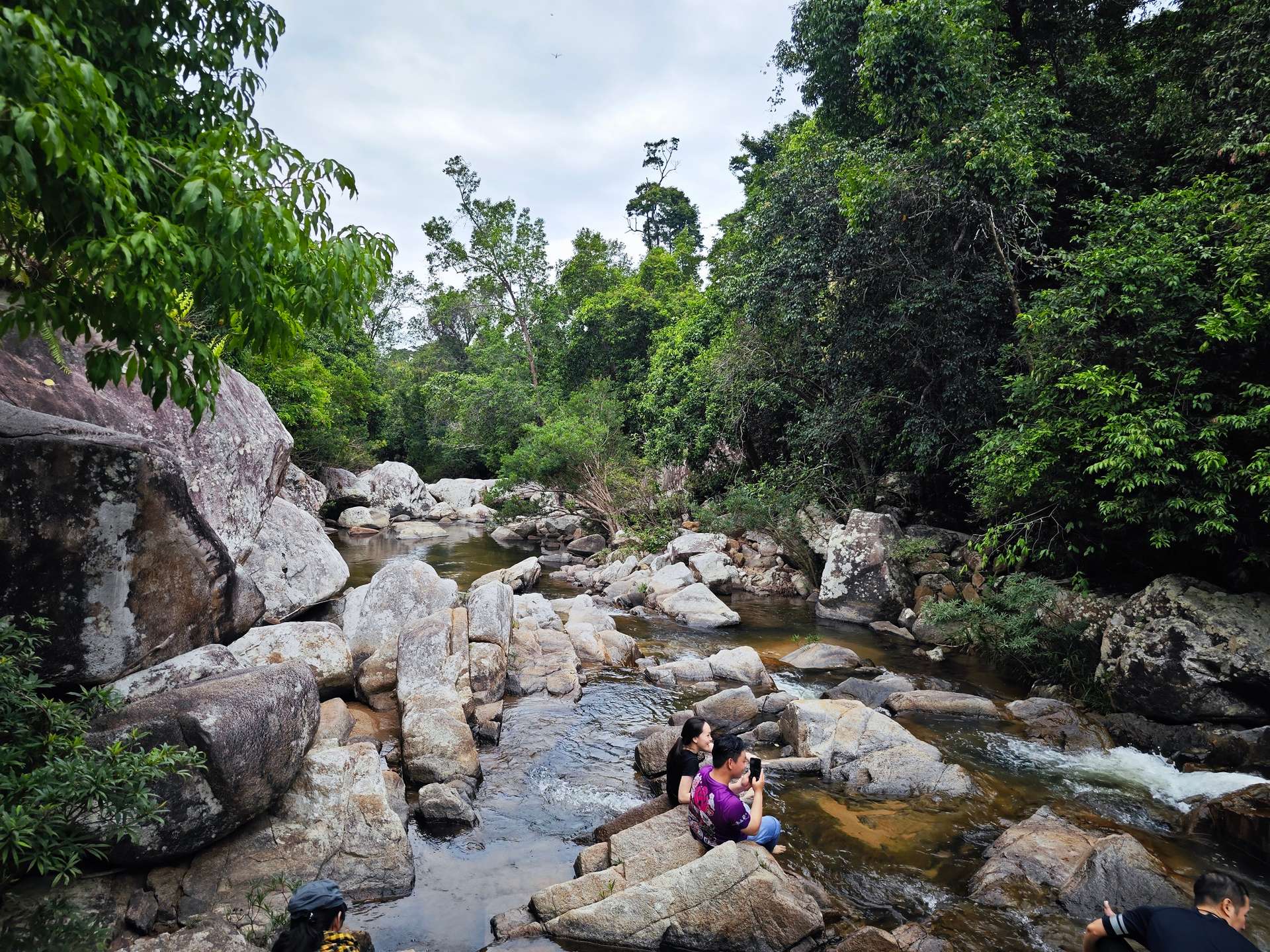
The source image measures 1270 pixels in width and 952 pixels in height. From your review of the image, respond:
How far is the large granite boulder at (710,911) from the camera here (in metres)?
5.07

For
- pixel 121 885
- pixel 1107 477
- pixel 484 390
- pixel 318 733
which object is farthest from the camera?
pixel 484 390

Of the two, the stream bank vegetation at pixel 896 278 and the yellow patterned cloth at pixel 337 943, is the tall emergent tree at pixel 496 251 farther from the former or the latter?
the yellow patterned cloth at pixel 337 943

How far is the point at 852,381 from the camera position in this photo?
56.4 ft

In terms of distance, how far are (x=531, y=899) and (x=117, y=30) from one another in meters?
6.60

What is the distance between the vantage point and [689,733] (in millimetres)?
6832

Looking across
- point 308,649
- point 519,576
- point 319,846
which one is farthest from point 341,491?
point 319,846

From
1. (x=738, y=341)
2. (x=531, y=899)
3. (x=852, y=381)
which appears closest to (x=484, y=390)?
(x=738, y=341)

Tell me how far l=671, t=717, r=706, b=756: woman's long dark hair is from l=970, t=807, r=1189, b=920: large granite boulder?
2594 mm

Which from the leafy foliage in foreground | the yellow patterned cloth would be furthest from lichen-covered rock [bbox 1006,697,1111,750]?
the leafy foliage in foreground

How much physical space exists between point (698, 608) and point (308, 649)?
8945 mm

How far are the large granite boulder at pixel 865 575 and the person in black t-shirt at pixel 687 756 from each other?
9.28 metres

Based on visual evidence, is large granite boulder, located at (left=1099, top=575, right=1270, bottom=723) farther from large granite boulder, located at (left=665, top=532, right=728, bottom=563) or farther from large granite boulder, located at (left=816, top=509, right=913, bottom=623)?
large granite boulder, located at (left=665, top=532, right=728, bottom=563)

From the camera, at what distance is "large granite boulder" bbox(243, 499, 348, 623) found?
10109mm

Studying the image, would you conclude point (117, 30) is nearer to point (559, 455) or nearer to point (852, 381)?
point (852, 381)
